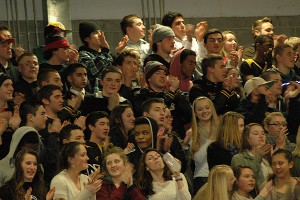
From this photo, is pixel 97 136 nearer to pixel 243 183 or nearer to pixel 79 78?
pixel 79 78

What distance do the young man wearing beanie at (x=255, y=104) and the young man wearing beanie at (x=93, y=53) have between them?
1.80 m

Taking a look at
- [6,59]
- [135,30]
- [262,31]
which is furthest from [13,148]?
[262,31]

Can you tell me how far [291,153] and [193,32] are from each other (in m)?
4.99

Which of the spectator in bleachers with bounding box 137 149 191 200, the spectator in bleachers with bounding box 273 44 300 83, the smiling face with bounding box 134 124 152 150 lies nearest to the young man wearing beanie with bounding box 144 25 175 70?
the spectator in bleachers with bounding box 273 44 300 83

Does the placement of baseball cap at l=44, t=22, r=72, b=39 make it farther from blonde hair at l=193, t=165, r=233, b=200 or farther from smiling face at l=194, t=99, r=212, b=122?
blonde hair at l=193, t=165, r=233, b=200

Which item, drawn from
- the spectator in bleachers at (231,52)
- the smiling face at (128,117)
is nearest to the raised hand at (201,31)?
the spectator in bleachers at (231,52)

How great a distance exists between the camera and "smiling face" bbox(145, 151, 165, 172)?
12.2m

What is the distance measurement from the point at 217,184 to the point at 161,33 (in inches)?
138

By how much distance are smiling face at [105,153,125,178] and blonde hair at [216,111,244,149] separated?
1.55 meters

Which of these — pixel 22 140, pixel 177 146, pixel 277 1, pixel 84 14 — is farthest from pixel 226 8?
pixel 22 140

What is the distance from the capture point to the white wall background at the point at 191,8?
679 inches

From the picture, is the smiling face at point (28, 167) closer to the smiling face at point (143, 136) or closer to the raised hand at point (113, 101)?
the smiling face at point (143, 136)

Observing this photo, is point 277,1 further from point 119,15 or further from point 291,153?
point 291,153

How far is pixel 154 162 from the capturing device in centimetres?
1220
